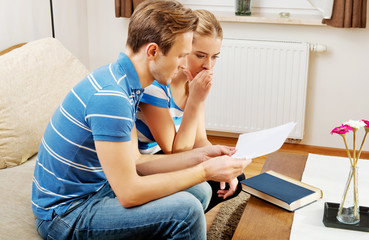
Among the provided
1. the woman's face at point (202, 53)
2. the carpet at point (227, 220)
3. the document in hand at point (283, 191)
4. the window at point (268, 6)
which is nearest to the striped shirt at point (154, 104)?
the woman's face at point (202, 53)

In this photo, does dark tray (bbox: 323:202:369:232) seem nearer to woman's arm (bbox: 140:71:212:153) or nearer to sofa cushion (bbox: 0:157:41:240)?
woman's arm (bbox: 140:71:212:153)

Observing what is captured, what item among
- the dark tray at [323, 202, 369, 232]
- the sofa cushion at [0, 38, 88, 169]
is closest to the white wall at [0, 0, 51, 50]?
the sofa cushion at [0, 38, 88, 169]

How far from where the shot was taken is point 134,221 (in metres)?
1.28

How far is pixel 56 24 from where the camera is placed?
10.3 feet

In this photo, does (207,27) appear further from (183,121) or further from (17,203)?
(17,203)

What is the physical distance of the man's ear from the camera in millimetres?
1308

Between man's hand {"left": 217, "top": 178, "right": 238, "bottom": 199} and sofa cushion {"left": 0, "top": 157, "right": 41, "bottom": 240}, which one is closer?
sofa cushion {"left": 0, "top": 157, "right": 41, "bottom": 240}

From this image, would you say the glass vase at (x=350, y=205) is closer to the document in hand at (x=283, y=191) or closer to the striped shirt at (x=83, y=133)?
the document in hand at (x=283, y=191)

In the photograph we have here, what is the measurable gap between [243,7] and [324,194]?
1821mm

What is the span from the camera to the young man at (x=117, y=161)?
1.23m

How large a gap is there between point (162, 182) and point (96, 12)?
96.0 inches

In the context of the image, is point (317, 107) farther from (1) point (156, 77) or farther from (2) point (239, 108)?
(1) point (156, 77)

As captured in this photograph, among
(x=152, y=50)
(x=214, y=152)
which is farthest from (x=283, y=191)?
(x=152, y=50)

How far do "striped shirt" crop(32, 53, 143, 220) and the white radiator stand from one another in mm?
1874
